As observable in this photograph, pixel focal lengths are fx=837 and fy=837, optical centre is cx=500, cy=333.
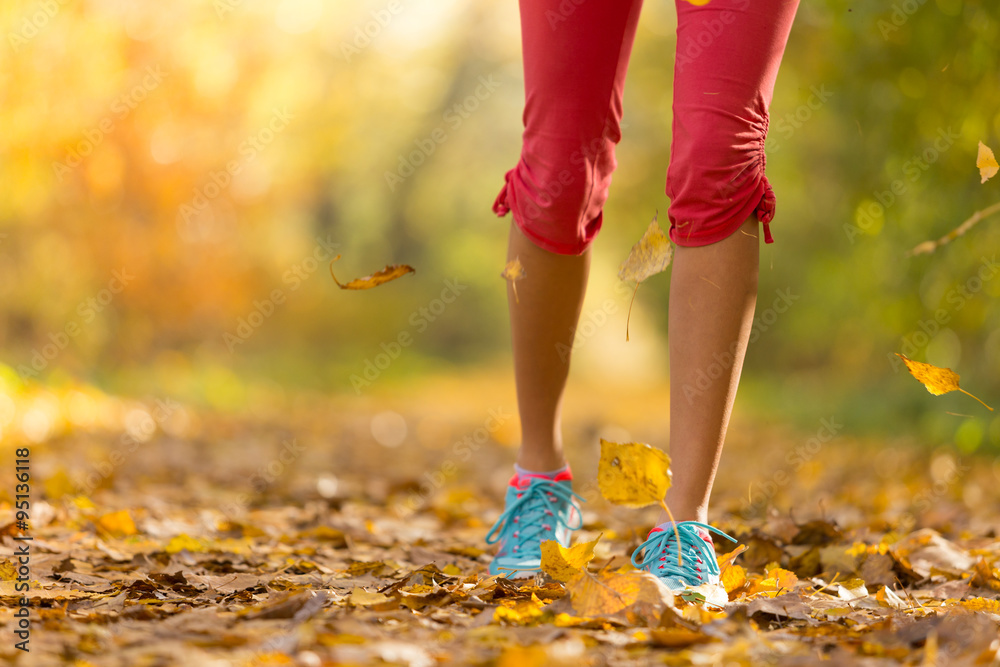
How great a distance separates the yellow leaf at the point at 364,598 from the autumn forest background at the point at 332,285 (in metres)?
0.29

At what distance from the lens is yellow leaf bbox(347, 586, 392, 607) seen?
1.15 m

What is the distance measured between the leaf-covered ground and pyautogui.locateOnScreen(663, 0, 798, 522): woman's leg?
0.23 m


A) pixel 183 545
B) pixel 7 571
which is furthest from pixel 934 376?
pixel 7 571

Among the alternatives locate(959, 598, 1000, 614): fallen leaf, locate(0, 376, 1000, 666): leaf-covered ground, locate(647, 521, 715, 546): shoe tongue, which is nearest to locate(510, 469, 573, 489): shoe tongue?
locate(0, 376, 1000, 666): leaf-covered ground

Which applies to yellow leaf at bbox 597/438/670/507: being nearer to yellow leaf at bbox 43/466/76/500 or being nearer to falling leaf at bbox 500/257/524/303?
falling leaf at bbox 500/257/524/303

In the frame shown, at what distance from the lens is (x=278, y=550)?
170 cm

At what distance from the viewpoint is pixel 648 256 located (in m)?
1.31

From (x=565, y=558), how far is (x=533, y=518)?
0.35 metres

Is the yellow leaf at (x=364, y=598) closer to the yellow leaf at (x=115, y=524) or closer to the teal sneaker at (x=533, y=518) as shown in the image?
the teal sneaker at (x=533, y=518)

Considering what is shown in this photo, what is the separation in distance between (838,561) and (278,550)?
3.56 feet

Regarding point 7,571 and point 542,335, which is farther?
point 542,335

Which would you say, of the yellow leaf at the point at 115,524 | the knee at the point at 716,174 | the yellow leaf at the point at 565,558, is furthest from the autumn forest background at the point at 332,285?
the knee at the point at 716,174

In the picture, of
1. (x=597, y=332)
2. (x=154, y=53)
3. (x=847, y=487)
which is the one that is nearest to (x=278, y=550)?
(x=847, y=487)

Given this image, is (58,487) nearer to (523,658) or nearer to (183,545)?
(183,545)
